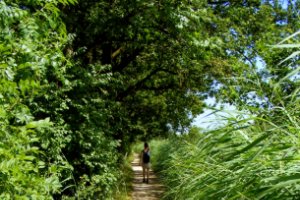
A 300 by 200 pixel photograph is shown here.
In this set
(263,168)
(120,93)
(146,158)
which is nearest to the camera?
(263,168)

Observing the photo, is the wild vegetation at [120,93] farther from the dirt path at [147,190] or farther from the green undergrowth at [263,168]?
the dirt path at [147,190]

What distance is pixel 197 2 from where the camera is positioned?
369 inches

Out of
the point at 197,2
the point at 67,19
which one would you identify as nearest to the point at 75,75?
the point at 67,19

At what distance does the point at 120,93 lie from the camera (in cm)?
1634

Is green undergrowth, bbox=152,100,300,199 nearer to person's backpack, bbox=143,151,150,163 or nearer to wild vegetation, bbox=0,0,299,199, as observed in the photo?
wild vegetation, bbox=0,0,299,199

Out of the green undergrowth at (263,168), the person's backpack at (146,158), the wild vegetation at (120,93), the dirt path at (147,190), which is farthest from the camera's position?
the person's backpack at (146,158)

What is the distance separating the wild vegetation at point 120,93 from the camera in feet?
10.1

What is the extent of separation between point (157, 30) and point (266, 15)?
5185mm

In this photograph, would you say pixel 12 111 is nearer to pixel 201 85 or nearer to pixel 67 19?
pixel 67 19

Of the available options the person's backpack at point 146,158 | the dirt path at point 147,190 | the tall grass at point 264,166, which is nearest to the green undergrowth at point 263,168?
the tall grass at point 264,166

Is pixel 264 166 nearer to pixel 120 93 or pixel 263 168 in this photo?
pixel 263 168

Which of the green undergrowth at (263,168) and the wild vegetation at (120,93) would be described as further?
the wild vegetation at (120,93)

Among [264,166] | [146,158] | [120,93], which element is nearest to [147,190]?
[146,158]

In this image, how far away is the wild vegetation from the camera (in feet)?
10.1
